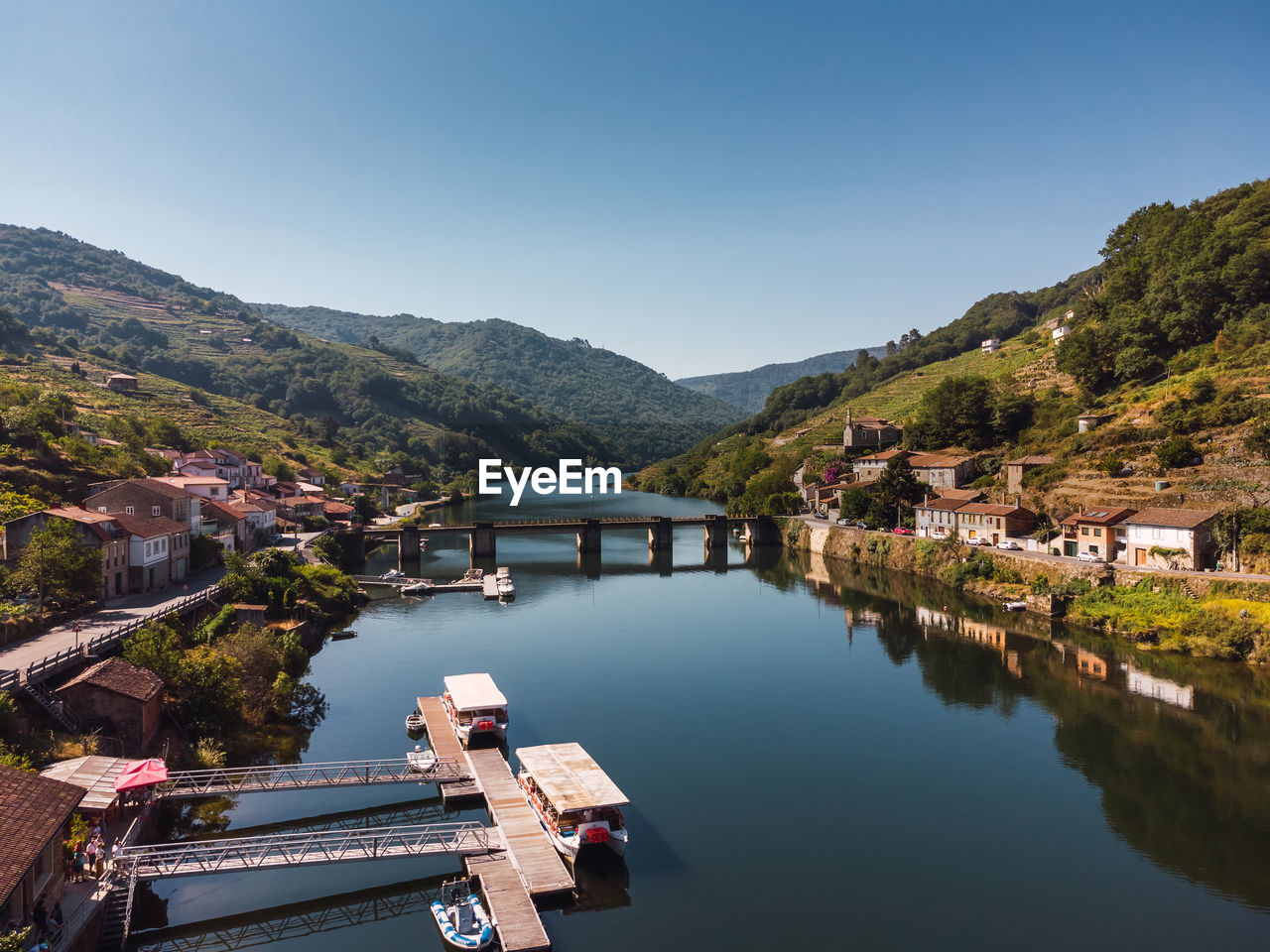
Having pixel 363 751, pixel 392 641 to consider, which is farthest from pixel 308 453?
pixel 363 751

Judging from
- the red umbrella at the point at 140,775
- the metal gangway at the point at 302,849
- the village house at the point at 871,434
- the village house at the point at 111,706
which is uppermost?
the village house at the point at 871,434

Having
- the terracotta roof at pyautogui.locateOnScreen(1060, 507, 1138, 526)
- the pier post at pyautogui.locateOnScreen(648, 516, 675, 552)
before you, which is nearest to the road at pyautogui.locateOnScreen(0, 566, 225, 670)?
the pier post at pyautogui.locateOnScreen(648, 516, 675, 552)

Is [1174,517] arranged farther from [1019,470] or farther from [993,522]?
[1019,470]

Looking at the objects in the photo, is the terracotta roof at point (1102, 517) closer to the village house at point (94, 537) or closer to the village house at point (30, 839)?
the village house at point (30, 839)

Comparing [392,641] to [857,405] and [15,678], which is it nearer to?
[15,678]

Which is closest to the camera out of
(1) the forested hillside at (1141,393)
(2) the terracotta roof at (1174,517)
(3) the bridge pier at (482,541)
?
(2) the terracotta roof at (1174,517)

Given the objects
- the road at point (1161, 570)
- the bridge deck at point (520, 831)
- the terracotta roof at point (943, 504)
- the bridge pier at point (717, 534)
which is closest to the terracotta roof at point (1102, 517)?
the road at point (1161, 570)

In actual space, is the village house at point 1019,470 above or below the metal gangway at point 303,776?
above
